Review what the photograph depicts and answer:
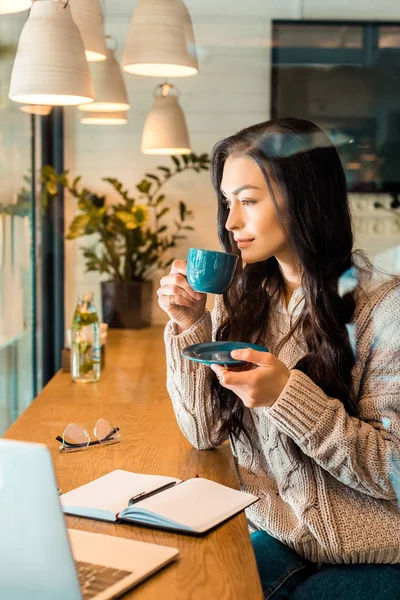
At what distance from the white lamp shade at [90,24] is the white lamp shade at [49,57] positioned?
0.82 ft

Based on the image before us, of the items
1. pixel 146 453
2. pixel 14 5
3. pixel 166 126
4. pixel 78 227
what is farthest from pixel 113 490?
pixel 78 227

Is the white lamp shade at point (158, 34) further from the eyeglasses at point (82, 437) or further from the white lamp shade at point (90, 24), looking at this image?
the eyeglasses at point (82, 437)

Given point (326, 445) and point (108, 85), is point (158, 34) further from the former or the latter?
point (326, 445)

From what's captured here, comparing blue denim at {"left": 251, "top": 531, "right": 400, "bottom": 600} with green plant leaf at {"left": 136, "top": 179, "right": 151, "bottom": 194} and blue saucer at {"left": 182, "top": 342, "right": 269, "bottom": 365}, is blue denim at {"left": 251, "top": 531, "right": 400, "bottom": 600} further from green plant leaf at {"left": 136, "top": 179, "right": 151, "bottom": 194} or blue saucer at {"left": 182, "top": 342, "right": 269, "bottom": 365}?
green plant leaf at {"left": 136, "top": 179, "right": 151, "bottom": 194}

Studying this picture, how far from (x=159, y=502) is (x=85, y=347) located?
1.02 meters

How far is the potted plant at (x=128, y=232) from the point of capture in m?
2.66

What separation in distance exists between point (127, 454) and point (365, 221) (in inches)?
38.6

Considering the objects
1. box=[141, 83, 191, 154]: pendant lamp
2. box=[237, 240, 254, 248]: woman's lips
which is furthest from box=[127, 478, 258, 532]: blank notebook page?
box=[141, 83, 191, 154]: pendant lamp

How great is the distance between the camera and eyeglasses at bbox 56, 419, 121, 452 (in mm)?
1447

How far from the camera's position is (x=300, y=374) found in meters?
1.20

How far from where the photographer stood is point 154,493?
1.18 meters

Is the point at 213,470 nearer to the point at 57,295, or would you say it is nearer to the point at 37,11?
the point at 37,11

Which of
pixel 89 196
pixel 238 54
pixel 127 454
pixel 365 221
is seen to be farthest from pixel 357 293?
pixel 89 196

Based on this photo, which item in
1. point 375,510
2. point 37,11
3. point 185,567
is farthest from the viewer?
point 37,11
